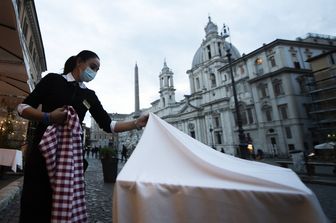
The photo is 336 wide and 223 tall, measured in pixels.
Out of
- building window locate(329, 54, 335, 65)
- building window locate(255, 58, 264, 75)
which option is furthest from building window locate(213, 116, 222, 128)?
building window locate(329, 54, 335, 65)

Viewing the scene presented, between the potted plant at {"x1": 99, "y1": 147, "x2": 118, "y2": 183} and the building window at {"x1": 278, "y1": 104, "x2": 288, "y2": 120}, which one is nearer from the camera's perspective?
the potted plant at {"x1": 99, "y1": 147, "x2": 118, "y2": 183}

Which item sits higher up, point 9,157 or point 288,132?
point 288,132

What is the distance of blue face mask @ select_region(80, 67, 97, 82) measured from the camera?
206 cm

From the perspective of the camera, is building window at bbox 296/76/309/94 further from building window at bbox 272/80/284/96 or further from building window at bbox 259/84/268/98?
building window at bbox 259/84/268/98

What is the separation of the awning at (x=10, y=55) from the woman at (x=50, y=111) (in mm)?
2630

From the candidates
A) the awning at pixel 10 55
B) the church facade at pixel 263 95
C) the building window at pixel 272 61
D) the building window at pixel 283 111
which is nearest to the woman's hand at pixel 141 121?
the awning at pixel 10 55

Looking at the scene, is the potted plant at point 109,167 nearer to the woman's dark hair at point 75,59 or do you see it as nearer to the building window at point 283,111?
the woman's dark hair at point 75,59

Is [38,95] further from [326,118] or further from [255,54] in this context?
[255,54]

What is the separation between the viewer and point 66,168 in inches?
61.4

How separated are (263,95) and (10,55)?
36.2 m

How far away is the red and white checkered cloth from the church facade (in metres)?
21.9

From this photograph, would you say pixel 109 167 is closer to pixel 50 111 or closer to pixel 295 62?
pixel 50 111

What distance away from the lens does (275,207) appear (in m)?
1.06

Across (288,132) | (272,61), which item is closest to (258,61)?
(272,61)
